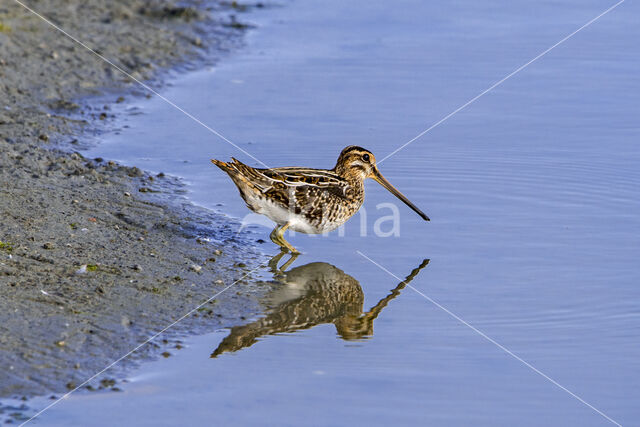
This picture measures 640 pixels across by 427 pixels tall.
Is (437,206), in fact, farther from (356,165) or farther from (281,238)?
(281,238)

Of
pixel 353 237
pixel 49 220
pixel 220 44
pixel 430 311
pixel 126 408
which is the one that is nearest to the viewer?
pixel 126 408

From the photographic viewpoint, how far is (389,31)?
13.4 meters

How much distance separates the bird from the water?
0.25 metres

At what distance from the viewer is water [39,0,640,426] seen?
18.1 ft

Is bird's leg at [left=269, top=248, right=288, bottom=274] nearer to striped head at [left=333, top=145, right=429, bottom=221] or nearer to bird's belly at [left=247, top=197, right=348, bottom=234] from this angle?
bird's belly at [left=247, top=197, right=348, bottom=234]

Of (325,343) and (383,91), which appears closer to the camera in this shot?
(325,343)

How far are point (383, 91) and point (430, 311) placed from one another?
502 cm

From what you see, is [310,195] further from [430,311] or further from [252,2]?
[252,2]

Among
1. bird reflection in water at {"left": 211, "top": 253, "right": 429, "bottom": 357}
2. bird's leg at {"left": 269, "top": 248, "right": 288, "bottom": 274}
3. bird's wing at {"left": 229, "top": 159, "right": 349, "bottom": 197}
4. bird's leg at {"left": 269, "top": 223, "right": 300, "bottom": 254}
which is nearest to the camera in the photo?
bird reflection in water at {"left": 211, "top": 253, "right": 429, "bottom": 357}

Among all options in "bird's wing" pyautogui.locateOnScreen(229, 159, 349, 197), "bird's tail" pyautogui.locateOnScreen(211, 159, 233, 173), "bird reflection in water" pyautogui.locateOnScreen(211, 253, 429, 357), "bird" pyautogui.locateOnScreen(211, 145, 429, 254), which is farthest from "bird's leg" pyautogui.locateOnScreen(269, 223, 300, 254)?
"bird's tail" pyautogui.locateOnScreen(211, 159, 233, 173)

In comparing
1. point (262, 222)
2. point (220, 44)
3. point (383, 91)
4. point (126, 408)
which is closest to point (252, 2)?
point (220, 44)

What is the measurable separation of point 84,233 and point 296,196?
5.61 feet

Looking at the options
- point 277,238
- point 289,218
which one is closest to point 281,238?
point 277,238

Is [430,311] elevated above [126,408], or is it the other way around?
[430,311]
